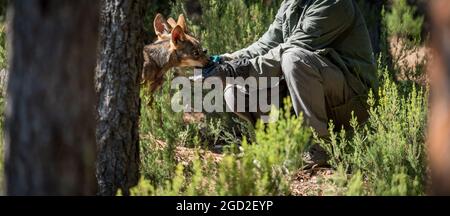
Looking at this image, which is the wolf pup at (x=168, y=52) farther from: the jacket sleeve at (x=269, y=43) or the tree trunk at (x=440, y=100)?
the tree trunk at (x=440, y=100)

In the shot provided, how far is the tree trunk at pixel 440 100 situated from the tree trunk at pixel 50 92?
154 centimetres

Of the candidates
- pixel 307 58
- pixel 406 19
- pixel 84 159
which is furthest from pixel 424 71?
pixel 84 159

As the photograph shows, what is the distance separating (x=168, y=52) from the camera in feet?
24.2

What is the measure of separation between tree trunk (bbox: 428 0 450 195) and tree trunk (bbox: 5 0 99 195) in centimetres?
154

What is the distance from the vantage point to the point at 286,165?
5062 mm

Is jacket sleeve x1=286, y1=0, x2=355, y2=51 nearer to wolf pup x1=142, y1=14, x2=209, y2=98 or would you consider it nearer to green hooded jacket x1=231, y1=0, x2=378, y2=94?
green hooded jacket x1=231, y1=0, x2=378, y2=94

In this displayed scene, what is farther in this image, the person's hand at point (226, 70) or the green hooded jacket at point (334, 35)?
the person's hand at point (226, 70)

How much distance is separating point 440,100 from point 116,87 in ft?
7.71

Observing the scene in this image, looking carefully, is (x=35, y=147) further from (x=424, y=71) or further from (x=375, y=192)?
(x=424, y=71)

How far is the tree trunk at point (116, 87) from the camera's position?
5137 mm

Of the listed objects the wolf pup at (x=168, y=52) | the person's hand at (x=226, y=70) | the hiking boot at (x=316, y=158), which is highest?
the wolf pup at (x=168, y=52)

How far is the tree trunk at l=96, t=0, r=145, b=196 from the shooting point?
5.14 meters

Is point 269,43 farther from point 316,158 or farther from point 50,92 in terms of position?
point 50,92

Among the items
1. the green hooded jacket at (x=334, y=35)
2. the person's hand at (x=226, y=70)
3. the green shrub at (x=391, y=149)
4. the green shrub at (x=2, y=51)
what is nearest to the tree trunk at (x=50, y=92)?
the green shrub at (x=391, y=149)
